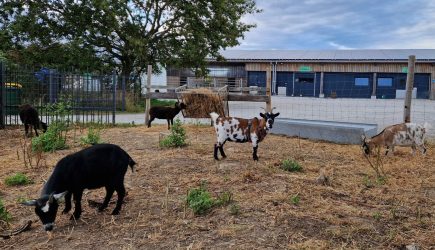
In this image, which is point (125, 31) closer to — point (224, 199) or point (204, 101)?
point (204, 101)

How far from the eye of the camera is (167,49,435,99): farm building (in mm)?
41656

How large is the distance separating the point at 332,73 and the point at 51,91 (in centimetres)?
3409

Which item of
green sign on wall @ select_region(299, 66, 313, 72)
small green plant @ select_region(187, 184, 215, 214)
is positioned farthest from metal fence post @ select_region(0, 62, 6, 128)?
green sign on wall @ select_region(299, 66, 313, 72)

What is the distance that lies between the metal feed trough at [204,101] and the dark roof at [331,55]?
103ft

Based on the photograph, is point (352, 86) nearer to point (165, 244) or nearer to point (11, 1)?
point (11, 1)

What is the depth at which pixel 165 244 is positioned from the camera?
4242mm

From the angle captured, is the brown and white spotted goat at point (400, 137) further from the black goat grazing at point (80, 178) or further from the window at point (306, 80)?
the window at point (306, 80)

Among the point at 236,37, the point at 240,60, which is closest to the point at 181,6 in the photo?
the point at 236,37

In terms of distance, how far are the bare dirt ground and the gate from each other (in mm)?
6775

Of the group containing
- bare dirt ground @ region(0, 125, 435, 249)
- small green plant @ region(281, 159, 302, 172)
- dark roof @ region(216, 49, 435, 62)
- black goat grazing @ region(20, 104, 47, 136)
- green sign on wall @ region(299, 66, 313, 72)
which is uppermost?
dark roof @ region(216, 49, 435, 62)

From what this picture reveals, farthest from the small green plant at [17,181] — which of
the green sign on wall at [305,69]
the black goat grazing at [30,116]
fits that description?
the green sign on wall at [305,69]

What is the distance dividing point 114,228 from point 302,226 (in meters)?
2.13

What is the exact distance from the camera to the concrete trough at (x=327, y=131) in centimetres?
1096

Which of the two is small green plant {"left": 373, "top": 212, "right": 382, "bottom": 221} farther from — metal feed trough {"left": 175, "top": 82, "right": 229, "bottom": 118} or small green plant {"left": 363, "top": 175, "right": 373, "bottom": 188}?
metal feed trough {"left": 175, "top": 82, "right": 229, "bottom": 118}
